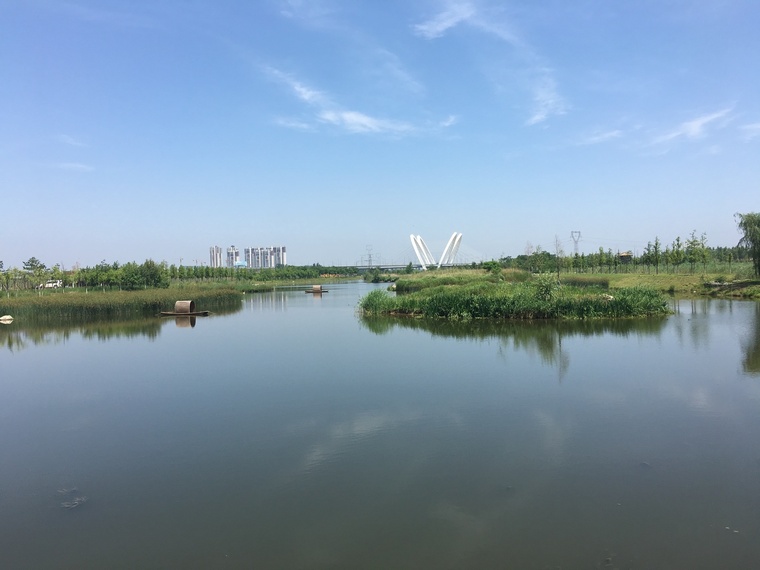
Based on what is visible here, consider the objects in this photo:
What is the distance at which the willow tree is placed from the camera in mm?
24547

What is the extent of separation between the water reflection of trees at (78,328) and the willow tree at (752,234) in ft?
82.3

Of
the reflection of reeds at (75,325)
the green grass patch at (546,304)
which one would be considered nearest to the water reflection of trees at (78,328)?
the reflection of reeds at (75,325)

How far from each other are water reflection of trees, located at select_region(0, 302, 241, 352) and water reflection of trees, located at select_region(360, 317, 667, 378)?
7726mm

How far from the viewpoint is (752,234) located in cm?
2477

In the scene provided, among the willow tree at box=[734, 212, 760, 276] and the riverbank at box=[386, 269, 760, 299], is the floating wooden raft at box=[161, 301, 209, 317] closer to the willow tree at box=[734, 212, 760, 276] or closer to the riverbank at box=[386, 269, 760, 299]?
the riverbank at box=[386, 269, 760, 299]

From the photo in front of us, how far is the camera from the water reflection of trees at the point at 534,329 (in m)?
11.8

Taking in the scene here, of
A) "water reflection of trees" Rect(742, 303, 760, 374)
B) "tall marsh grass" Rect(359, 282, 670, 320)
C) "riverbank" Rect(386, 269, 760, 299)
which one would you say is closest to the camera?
"water reflection of trees" Rect(742, 303, 760, 374)

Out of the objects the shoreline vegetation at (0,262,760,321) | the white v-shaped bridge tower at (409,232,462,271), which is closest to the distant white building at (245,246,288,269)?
the white v-shaped bridge tower at (409,232,462,271)

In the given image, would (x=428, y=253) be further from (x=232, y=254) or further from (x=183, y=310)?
(x=232, y=254)

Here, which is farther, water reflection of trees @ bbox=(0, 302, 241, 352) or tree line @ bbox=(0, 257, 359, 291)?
tree line @ bbox=(0, 257, 359, 291)

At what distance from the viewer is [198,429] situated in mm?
6398

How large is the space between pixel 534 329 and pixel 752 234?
1695 centimetres

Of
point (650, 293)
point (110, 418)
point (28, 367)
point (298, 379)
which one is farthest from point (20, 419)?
point (650, 293)

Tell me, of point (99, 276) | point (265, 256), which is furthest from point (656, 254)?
point (265, 256)
